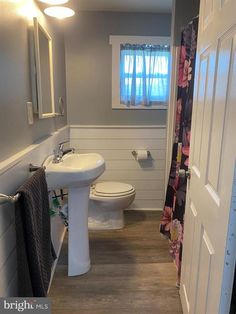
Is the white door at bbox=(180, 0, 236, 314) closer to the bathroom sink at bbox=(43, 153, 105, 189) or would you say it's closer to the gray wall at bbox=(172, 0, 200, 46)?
the bathroom sink at bbox=(43, 153, 105, 189)

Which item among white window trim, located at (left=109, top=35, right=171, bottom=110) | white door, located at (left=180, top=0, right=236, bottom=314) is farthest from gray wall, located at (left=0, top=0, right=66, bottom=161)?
white window trim, located at (left=109, top=35, right=171, bottom=110)

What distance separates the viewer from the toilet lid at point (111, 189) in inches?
96.3

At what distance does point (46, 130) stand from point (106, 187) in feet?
3.00

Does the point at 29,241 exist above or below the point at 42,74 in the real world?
below

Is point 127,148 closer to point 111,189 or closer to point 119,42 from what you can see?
point 111,189

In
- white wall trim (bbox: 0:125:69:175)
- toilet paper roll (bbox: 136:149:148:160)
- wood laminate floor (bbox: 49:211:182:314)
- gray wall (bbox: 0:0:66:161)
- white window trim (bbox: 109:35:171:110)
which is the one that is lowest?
wood laminate floor (bbox: 49:211:182:314)

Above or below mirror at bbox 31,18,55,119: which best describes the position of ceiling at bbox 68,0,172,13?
above

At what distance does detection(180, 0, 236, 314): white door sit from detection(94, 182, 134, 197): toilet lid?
3.51 ft

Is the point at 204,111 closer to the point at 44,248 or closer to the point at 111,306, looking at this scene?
the point at 44,248

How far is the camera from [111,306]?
164 cm

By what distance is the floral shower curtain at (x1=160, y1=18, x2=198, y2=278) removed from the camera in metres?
1.71

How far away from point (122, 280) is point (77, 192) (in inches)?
28.9

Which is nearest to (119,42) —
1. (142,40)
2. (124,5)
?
(142,40)

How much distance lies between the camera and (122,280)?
6.16 ft
